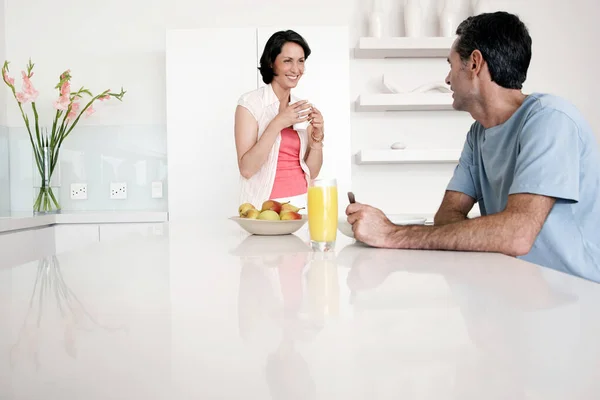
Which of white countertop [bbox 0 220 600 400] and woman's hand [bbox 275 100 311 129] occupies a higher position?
woman's hand [bbox 275 100 311 129]

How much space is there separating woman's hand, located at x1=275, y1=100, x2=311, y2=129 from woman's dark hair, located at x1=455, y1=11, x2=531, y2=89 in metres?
0.77

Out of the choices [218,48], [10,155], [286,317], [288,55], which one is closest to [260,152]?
[288,55]

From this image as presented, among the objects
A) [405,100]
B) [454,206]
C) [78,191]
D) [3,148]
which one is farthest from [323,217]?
[3,148]

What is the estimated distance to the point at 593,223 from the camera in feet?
4.67

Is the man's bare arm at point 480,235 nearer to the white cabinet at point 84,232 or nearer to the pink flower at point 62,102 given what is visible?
the white cabinet at point 84,232

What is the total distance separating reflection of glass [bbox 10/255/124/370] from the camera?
442mm

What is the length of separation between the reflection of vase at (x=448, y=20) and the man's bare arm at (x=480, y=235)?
7.67 ft

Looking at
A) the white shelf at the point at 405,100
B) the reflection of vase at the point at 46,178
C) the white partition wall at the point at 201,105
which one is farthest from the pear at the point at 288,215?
the reflection of vase at the point at 46,178

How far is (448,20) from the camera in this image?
3.30 meters

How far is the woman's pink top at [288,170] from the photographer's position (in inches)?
92.2

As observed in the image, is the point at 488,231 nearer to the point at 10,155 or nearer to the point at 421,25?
the point at 421,25

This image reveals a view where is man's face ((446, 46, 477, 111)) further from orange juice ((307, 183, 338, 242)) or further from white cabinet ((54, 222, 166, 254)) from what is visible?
white cabinet ((54, 222, 166, 254))

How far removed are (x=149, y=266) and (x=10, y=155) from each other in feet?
10.1


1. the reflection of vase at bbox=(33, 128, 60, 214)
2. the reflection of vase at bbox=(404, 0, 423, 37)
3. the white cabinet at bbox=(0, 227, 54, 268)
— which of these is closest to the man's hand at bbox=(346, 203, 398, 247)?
the white cabinet at bbox=(0, 227, 54, 268)
